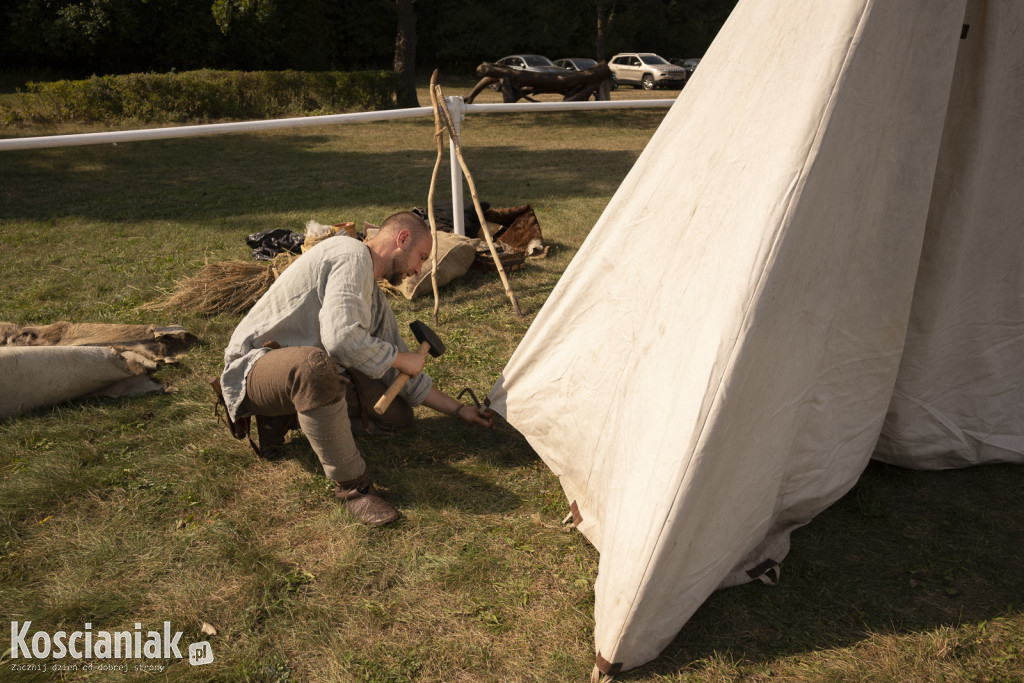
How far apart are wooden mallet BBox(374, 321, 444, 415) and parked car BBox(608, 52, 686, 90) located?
81.9 feet

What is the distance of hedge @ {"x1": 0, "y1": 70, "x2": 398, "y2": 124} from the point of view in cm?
1469

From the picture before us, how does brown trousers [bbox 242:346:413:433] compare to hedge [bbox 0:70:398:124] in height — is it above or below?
above

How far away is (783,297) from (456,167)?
368 cm

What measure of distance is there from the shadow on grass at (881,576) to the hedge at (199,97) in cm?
1686

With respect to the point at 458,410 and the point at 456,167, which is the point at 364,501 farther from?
the point at 456,167

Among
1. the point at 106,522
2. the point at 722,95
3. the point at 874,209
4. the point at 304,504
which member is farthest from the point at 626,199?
the point at 106,522

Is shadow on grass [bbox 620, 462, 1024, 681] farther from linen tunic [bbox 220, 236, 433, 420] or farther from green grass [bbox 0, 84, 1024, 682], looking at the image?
linen tunic [bbox 220, 236, 433, 420]

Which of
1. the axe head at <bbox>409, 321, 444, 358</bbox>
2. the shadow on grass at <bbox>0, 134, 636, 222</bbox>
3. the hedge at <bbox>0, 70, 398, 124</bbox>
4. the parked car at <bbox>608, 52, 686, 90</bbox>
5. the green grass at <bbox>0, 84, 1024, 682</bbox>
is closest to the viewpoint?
the green grass at <bbox>0, 84, 1024, 682</bbox>

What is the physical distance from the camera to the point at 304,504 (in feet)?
9.53

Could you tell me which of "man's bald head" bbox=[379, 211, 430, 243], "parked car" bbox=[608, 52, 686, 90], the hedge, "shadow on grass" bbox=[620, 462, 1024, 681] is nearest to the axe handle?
"man's bald head" bbox=[379, 211, 430, 243]

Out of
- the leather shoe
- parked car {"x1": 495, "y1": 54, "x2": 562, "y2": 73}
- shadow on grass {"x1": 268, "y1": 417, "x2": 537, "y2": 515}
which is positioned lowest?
parked car {"x1": 495, "y1": 54, "x2": 562, "y2": 73}

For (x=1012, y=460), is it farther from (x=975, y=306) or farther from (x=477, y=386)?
(x=477, y=386)

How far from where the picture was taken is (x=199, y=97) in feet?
53.9

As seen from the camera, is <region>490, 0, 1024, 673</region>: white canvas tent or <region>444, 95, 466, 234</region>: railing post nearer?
<region>490, 0, 1024, 673</region>: white canvas tent
